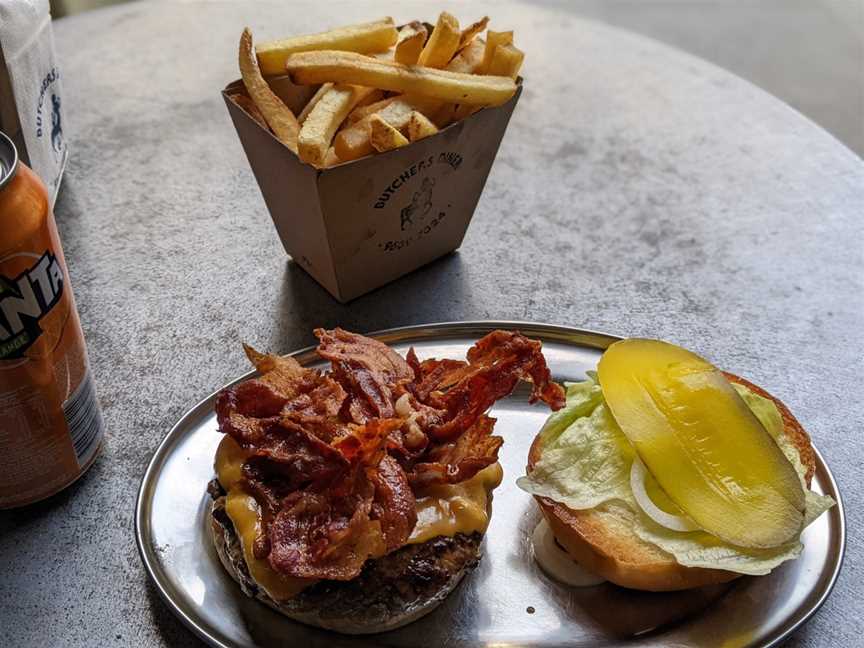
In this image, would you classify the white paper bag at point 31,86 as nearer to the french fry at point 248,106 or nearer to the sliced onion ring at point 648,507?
the french fry at point 248,106

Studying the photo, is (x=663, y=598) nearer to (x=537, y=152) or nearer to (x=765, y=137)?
(x=537, y=152)

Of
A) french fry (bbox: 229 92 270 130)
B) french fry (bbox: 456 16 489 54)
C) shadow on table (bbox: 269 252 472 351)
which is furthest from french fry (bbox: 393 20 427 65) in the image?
shadow on table (bbox: 269 252 472 351)

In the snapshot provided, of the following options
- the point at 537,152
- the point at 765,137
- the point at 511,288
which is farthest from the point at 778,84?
the point at 511,288

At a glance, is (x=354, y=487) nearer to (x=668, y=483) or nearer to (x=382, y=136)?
(x=668, y=483)

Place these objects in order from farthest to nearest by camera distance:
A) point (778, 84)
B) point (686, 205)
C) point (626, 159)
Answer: point (778, 84)
point (626, 159)
point (686, 205)

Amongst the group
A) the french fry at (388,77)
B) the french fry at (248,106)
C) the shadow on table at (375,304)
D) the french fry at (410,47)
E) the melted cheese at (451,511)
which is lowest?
the shadow on table at (375,304)

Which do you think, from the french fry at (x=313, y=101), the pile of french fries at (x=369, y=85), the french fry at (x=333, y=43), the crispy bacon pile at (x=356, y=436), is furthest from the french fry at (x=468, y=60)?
the crispy bacon pile at (x=356, y=436)

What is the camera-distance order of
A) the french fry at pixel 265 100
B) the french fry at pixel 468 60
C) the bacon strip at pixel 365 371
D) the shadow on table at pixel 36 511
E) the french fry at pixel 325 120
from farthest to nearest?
the french fry at pixel 468 60 → the french fry at pixel 265 100 → the french fry at pixel 325 120 → the shadow on table at pixel 36 511 → the bacon strip at pixel 365 371
